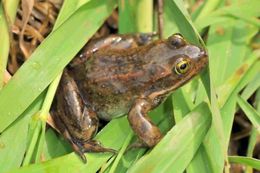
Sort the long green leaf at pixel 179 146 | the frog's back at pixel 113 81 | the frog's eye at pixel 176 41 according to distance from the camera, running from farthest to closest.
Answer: the frog's back at pixel 113 81 → the frog's eye at pixel 176 41 → the long green leaf at pixel 179 146

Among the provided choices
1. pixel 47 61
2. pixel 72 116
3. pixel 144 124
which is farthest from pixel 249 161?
pixel 47 61

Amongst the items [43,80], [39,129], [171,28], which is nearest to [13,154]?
[39,129]

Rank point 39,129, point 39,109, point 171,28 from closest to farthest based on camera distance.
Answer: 1. point 39,129
2. point 39,109
3. point 171,28

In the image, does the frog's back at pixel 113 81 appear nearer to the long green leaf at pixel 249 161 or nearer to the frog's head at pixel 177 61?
the frog's head at pixel 177 61

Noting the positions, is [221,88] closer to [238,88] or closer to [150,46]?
[238,88]

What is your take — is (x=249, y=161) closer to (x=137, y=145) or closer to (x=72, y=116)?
(x=137, y=145)

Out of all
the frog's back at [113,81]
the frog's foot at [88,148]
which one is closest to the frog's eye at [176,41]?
the frog's back at [113,81]
